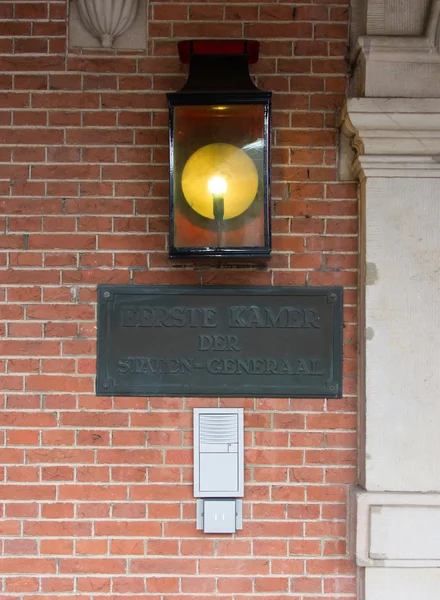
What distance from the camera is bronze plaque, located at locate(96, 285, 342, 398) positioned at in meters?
2.80

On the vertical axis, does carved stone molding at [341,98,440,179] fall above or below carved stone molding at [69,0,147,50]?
below

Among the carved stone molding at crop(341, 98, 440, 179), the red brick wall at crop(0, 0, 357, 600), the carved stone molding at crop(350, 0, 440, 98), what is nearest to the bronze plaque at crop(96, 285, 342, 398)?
the red brick wall at crop(0, 0, 357, 600)

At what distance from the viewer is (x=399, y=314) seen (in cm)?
271

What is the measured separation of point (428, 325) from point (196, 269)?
1056 millimetres

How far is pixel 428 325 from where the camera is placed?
271 cm

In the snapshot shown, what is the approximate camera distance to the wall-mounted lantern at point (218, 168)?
261 centimetres

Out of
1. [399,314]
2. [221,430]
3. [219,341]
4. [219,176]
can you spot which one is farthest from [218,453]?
[219,176]

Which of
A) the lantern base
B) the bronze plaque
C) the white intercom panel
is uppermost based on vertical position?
the lantern base

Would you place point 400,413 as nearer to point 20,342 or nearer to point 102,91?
point 20,342

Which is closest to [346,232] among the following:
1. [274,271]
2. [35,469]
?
[274,271]

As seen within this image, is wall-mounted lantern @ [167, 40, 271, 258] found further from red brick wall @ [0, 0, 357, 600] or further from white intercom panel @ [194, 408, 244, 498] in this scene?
white intercom panel @ [194, 408, 244, 498]

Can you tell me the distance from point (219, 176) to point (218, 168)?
0.04 m

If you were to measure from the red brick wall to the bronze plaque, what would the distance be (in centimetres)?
6

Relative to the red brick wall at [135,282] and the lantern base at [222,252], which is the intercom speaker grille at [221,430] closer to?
the red brick wall at [135,282]
